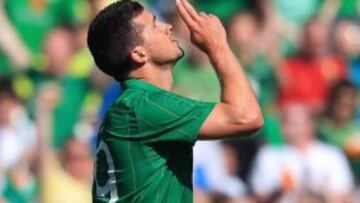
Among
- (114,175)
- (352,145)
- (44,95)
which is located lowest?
(352,145)

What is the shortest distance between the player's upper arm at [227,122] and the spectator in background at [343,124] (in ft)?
16.0

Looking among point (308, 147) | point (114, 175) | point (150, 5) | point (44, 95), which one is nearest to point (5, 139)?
point (44, 95)

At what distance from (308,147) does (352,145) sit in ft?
1.25

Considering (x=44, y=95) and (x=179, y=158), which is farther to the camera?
(x=44, y=95)

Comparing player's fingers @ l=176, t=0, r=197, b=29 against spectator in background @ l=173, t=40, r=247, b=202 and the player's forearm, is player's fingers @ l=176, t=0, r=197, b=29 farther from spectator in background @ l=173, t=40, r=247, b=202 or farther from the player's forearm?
spectator in background @ l=173, t=40, r=247, b=202

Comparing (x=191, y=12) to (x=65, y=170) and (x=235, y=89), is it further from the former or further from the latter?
(x=65, y=170)

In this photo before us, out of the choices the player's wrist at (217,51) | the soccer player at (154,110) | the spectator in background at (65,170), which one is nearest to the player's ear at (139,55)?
the soccer player at (154,110)

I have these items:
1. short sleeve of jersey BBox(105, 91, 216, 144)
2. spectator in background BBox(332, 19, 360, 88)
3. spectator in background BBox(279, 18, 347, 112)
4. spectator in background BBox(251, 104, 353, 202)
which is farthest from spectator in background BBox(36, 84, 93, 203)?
short sleeve of jersey BBox(105, 91, 216, 144)

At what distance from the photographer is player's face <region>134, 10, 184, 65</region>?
4.80 m

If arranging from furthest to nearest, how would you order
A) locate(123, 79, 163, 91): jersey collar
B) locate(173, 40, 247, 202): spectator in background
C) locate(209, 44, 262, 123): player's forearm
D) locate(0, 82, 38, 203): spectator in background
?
locate(0, 82, 38, 203): spectator in background < locate(173, 40, 247, 202): spectator in background < locate(123, 79, 163, 91): jersey collar < locate(209, 44, 262, 123): player's forearm

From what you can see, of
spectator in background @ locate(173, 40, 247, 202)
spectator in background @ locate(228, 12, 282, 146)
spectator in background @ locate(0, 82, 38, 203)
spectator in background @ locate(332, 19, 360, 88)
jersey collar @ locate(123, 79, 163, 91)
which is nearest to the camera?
jersey collar @ locate(123, 79, 163, 91)

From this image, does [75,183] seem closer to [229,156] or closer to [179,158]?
[229,156]

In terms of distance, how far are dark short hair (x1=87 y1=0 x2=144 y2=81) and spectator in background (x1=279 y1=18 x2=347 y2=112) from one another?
16.2 ft

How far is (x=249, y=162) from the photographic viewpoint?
9.32 metres
